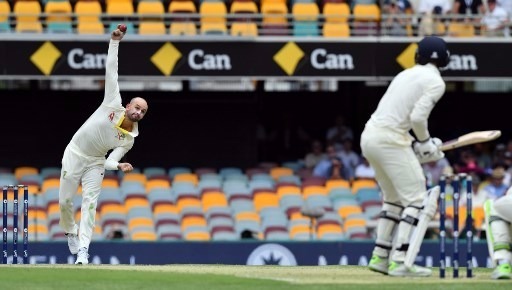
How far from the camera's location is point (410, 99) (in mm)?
11391

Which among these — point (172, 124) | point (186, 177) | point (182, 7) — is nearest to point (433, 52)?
point (182, 7)

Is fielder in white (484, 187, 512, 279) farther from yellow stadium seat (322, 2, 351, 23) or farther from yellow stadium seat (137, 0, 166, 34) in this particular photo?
yellow stadium seat (322, 2, 351, 23)

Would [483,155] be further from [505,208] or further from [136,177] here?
[505,208]

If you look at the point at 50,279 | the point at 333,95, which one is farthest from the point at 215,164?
the point at 50,279

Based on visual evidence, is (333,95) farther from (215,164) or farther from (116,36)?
(116,36)

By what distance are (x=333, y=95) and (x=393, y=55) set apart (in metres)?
3.21

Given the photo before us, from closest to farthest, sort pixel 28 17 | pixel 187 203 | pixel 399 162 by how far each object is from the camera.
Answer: pixel 399 162 < pixel 187 203 < pixel 28 17

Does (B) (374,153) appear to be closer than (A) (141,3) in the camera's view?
Yes

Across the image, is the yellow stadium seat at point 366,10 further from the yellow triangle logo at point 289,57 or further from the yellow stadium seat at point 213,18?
the yellow stadium seat at point 213,18

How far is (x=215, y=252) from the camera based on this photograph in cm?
1922

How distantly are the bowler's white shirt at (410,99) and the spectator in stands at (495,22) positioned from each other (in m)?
11.0

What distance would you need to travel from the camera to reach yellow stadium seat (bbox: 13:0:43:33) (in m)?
21.7

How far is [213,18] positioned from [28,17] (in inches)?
106

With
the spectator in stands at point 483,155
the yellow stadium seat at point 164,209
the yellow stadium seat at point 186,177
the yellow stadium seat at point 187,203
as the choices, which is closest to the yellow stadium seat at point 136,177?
the yellow stadium seat at point 186,177
